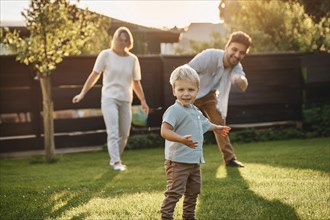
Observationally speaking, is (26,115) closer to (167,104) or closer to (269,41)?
(167,104)

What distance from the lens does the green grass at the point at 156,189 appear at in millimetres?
4242

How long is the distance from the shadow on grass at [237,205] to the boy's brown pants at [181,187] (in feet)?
0.73

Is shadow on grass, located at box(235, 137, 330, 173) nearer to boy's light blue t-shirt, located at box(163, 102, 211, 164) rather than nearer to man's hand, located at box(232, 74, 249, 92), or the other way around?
man's hand, located at box(232, 74, 249, 92)

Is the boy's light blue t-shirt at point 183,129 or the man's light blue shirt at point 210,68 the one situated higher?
the man's light blue shirt at point 210,68

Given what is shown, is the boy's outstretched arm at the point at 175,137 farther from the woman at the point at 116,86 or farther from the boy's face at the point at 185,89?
the woman at the point at 116,86

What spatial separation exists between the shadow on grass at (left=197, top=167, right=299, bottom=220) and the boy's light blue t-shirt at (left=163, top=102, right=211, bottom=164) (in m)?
0.55

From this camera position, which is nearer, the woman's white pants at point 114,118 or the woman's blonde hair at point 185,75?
the woman's blonde hair at point 185,75

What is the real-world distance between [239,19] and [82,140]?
12146mm

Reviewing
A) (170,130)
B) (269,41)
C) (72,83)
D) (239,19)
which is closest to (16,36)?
(72,83)

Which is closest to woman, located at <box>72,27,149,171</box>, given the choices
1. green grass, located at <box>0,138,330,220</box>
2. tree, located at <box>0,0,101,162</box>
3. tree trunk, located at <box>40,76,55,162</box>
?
green grass, located at <box>0,138,330,220</box>

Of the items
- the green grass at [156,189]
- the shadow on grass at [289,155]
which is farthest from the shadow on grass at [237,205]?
the shadow on grass at [289,155]

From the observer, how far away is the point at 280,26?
19.1m

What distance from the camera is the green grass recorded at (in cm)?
424

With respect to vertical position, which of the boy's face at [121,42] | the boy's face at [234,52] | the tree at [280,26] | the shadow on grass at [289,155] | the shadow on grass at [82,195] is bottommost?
the shadow on grass at [289,155]
